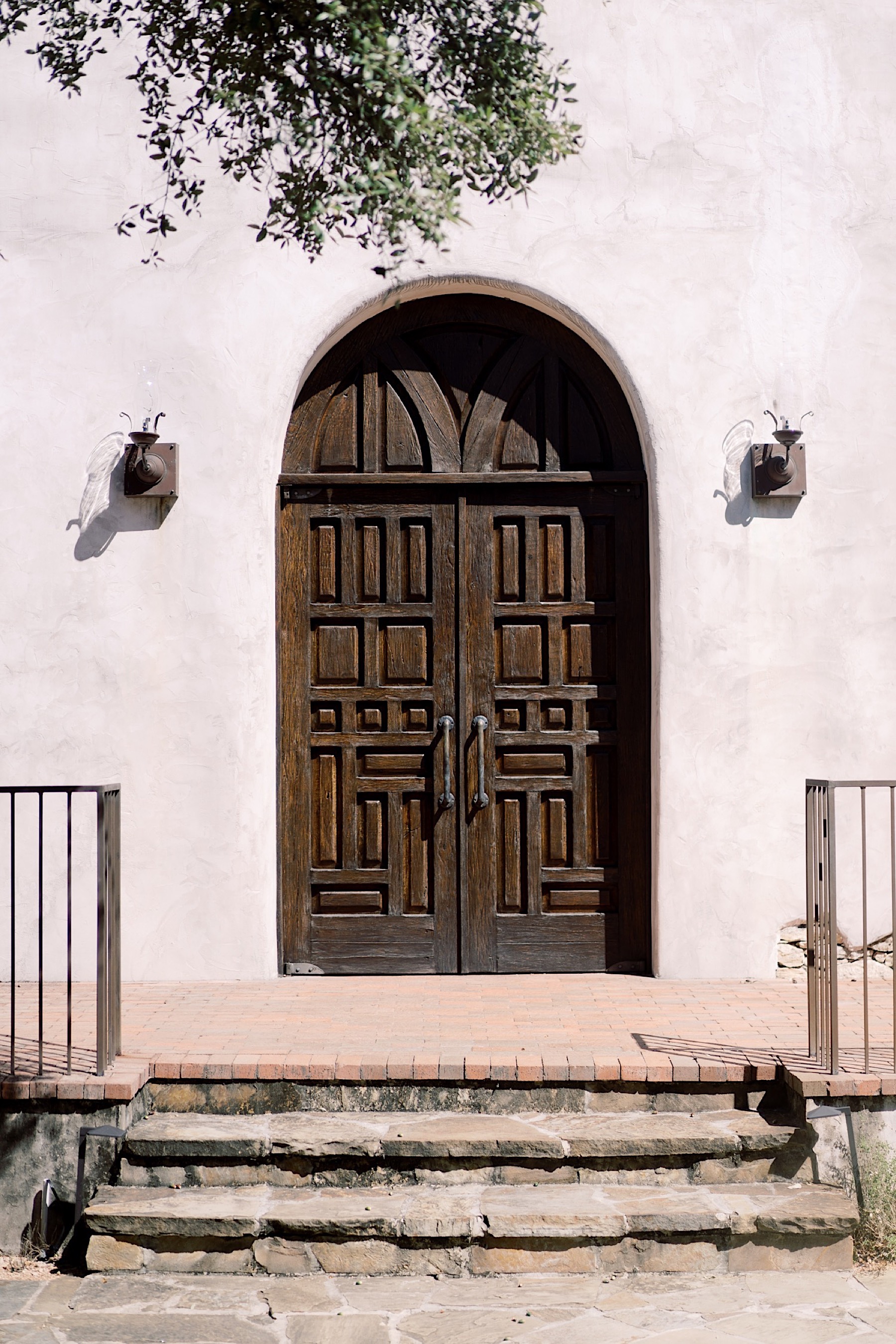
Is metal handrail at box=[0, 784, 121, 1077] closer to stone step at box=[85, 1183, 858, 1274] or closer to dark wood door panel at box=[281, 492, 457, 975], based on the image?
stone step at box=[85, 1183, 858, 1274]

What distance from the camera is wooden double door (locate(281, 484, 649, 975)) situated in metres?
6.41

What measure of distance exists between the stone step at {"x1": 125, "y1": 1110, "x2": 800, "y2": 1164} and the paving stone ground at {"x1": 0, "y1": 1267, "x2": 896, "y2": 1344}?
16.0 inches

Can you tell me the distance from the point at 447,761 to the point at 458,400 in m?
1.78

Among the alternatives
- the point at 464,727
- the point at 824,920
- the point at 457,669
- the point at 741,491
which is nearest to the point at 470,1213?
the point at 824,920

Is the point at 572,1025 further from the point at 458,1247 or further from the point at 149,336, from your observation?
the point at 149,336

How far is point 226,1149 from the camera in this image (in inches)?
168

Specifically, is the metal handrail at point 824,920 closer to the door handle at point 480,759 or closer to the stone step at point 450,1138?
the stone step at point 450,1138

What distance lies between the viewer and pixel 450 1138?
4246 millimetres

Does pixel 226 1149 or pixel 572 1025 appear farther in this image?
pixel 572 1025

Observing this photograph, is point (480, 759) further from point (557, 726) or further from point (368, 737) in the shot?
point (368, 737)

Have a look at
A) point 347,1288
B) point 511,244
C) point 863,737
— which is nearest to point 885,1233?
point 347,1288

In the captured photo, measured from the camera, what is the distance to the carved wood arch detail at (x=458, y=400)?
255 inches

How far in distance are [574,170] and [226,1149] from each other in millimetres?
4685

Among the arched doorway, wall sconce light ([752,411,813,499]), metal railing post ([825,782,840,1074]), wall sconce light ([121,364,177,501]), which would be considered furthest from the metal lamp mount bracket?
metal railing post ([825,782,840,1074])
